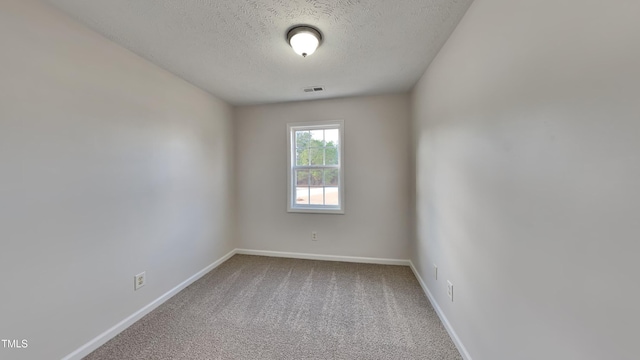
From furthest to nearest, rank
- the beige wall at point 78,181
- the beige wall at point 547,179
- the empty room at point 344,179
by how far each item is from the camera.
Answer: the beige wall at point 78,181
the empty room at point 344,179
the beige wall at point 547,179

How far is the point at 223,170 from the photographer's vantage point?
3.39 meters

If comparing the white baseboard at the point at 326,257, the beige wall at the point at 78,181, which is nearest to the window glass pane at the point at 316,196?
the white baseboard at the point at 326,257

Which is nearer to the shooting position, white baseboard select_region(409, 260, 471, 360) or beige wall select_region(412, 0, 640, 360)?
beige wall select_region(412, 0, 640, 360)

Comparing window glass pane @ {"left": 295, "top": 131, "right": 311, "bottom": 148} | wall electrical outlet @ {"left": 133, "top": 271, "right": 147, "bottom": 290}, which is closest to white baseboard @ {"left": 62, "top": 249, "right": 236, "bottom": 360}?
wall electrical outlet @ {"left": 133, "top": 271, "right": 147, "bottom": 290}

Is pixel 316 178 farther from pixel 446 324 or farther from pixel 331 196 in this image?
pixel 446 324

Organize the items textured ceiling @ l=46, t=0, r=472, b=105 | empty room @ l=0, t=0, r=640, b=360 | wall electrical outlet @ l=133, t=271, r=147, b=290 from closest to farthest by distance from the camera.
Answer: empty room @ l=0, t=0, r=640, b=360
textured ceiling @ l=46, t=0, r=472, b=105
wall electrical outlet @ l=133, t=271, r=147, b=290

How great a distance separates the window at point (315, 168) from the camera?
3.41 metres

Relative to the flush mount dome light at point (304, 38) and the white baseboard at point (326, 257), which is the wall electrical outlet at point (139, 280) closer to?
the white baseboard at point (326, 257)

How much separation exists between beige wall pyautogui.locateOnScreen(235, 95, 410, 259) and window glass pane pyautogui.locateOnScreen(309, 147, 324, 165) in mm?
398

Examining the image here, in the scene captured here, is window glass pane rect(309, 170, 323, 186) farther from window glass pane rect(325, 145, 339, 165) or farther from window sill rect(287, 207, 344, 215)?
window sill rect(287, 207, 344, 215)

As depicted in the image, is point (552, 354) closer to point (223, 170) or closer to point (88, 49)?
point (88, 49)

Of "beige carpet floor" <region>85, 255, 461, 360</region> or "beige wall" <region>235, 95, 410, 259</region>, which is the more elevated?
"beige wall" <region>235, 95, 410, 259</region>

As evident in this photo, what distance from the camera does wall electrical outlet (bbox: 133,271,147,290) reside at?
2.03m

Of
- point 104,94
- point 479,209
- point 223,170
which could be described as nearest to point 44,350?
point 104,94
